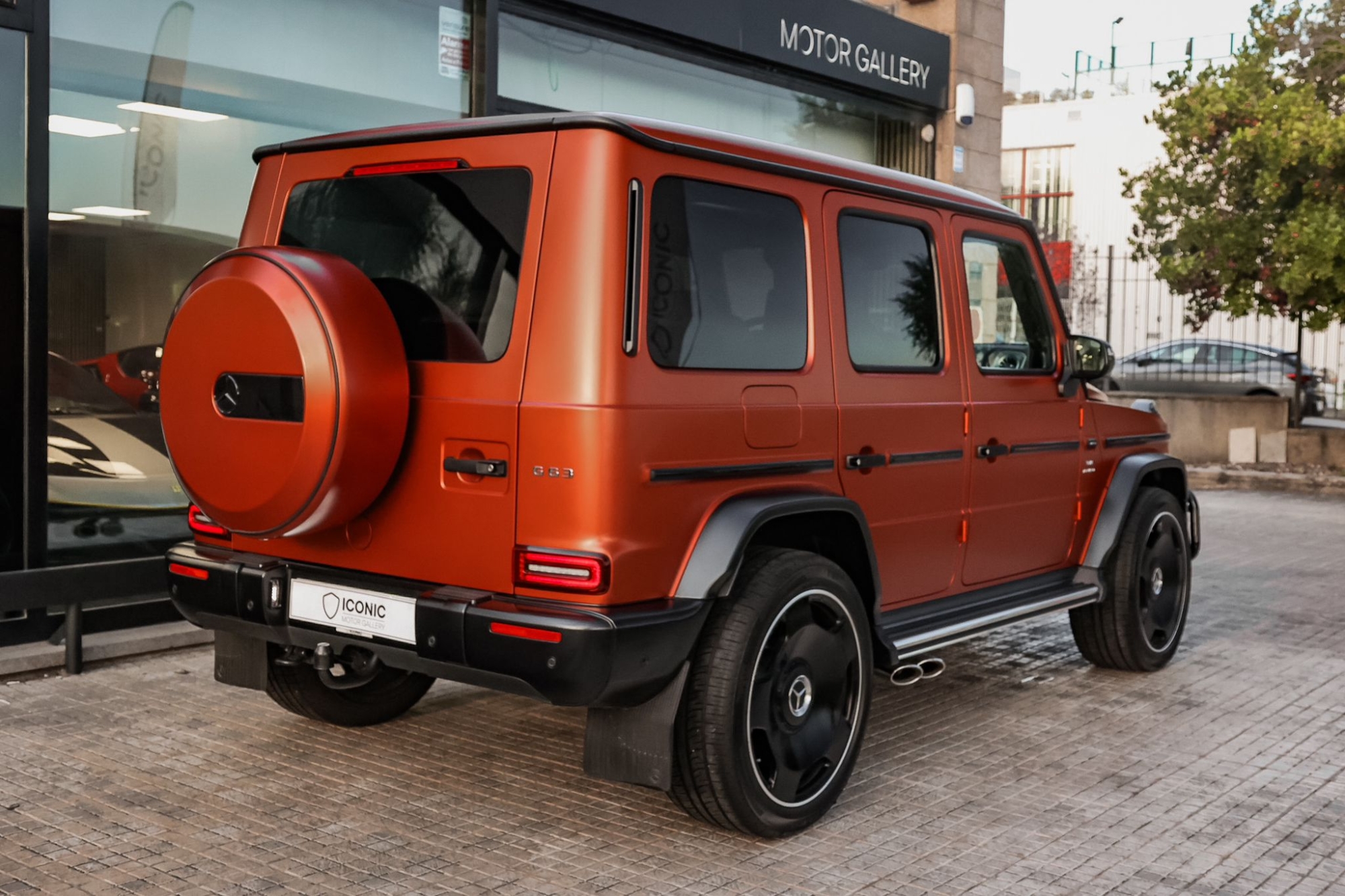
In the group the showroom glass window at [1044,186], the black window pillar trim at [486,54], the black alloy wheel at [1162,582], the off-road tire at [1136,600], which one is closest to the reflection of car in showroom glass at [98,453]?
the black window pillar trim at [486,54]

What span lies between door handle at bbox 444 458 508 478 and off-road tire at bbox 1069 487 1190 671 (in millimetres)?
3326

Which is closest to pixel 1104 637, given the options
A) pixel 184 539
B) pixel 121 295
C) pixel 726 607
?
pixel 726 607

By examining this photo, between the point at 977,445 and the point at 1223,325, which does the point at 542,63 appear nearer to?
the point at 977,445

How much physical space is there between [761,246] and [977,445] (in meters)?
1.44

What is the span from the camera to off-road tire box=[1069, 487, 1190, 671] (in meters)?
6.27

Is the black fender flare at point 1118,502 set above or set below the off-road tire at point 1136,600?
above

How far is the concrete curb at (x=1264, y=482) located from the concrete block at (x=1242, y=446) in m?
0.63

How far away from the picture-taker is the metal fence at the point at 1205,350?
20.7 meters

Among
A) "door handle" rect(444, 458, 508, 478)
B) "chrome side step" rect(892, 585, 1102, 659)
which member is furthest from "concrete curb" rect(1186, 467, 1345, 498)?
"door handle" rect(444, 458, 508, 478)

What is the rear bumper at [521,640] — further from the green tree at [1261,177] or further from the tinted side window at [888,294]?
the green tree at [1261,177]

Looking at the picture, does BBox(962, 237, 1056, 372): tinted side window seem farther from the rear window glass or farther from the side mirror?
the rear window glass

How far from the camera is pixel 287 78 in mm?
7938

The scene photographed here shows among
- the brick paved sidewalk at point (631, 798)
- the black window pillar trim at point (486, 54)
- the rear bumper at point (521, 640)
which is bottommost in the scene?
the brick paved sidewalk at point (631, 798)

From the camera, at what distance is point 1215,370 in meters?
22.3
